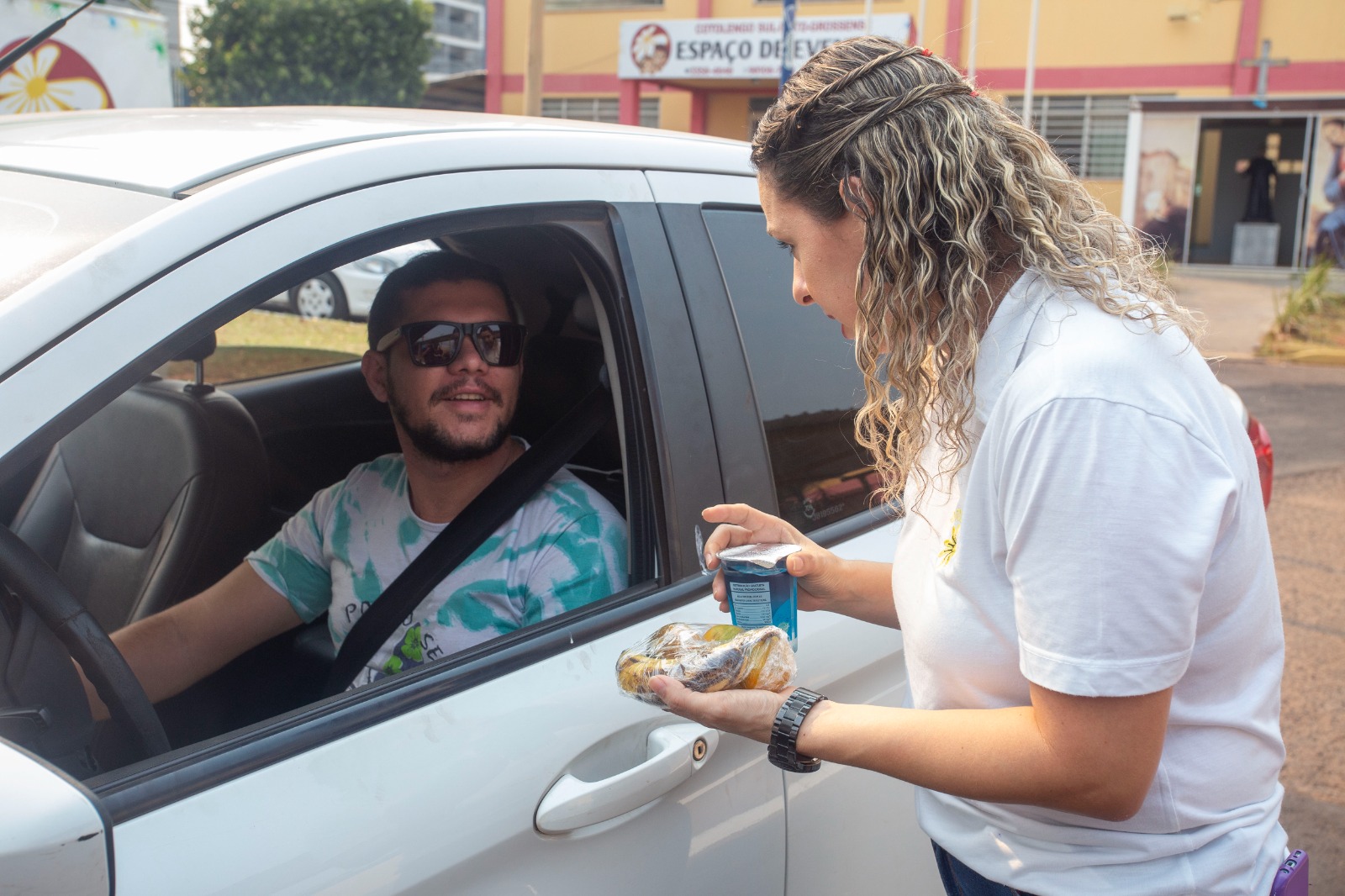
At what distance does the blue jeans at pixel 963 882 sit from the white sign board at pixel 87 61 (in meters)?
8.58

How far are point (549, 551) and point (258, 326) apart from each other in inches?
282

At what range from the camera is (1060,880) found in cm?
132

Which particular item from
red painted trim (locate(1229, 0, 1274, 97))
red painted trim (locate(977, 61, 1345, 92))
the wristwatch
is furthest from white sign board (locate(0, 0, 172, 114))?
red painted trim (locate(1229, 0, 1274, 97))

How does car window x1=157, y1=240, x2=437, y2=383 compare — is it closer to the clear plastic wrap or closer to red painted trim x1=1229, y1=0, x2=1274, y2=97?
the clear plastic wrap

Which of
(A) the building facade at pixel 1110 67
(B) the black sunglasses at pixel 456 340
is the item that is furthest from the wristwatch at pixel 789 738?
(A) the building facade at pixel 1110 67

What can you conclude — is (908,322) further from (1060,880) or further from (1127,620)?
(1060,880)

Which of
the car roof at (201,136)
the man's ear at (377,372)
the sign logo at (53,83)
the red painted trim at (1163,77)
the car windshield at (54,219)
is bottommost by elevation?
the man's ear at (377,372)

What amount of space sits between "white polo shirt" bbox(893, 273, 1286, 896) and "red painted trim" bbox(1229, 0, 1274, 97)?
84.1 ft

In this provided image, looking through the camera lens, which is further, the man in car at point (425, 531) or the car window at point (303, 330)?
the car window at point (303, 330)

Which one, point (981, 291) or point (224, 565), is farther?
point (224, 565)

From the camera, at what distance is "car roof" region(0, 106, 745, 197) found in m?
1.38

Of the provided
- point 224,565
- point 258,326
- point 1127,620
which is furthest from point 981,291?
point 258,326

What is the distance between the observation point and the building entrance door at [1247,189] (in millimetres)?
22422

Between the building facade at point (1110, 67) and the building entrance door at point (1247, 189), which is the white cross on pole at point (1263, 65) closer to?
the building facade at point (1110, 67)
